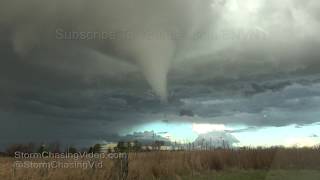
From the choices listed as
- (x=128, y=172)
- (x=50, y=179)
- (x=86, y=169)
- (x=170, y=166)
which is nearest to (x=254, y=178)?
(x=170, y=166)

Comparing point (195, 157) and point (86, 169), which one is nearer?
point (86, 169)

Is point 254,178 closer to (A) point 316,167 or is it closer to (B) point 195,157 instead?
(B) point 195,157

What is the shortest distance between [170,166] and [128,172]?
455 cm

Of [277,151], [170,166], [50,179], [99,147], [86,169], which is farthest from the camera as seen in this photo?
[277,151]

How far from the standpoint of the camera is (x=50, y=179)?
84.9 ft

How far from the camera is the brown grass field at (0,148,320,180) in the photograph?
2752cm

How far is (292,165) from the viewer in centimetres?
3916

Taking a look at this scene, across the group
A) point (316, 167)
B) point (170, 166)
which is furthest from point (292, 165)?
point (170, 166)

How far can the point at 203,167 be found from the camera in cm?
3666

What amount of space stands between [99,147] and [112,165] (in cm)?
759

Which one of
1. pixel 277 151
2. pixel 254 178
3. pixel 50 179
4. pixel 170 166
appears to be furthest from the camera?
pixel 277 151

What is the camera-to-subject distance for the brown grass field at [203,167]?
27516 mm

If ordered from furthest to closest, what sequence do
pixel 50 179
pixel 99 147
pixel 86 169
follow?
pixel 99 147 < pixel 86 169 < pixel 50 179

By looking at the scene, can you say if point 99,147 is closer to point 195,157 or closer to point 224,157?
point 195,157
